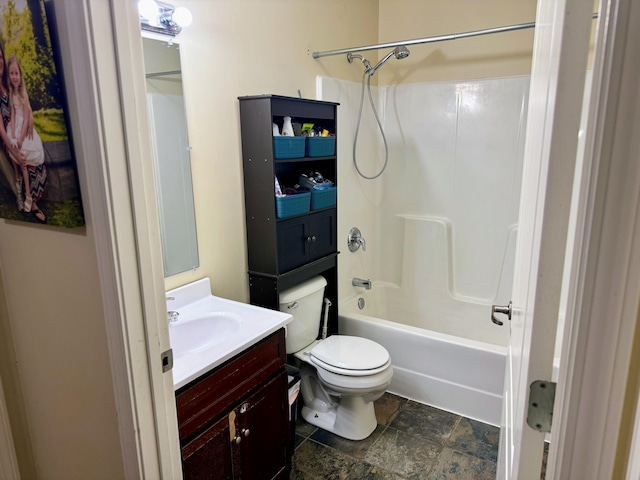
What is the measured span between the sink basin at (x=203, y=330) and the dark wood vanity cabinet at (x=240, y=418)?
0.59 feet

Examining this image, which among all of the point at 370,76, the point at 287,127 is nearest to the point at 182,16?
the point at 287,127

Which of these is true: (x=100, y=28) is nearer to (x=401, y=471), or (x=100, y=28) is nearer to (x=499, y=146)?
(x=401, y=471)

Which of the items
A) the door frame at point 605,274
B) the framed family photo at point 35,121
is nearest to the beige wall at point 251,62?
the framed family photo at point 35,121

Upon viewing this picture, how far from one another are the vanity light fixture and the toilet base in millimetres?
1831

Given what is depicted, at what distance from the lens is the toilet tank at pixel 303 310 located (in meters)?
2.18

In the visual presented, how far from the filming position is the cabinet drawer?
1357mm

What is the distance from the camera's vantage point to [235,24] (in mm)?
1984

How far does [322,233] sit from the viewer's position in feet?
7.77

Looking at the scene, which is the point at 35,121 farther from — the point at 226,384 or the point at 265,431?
the point at 265,431

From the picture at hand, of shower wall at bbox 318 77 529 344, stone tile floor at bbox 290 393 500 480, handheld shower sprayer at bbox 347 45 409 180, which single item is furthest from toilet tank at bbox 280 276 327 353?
handheld shower sprayer at bbox 347 45 409 180

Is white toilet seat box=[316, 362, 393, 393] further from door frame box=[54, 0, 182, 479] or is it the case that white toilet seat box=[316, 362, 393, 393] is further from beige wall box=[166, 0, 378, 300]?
door frame box=[54, 0, 182, 479]

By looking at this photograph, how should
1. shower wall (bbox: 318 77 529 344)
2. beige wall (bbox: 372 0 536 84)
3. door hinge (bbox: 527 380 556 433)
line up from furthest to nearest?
shower wall (bbox: 318 77 529 344)
beige wall (bbox: 372 0 536 84)
door hinge (bbox: 527 380 556 433)

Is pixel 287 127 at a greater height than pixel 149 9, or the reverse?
pixel 149 9

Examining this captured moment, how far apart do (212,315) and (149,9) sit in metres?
1.18
